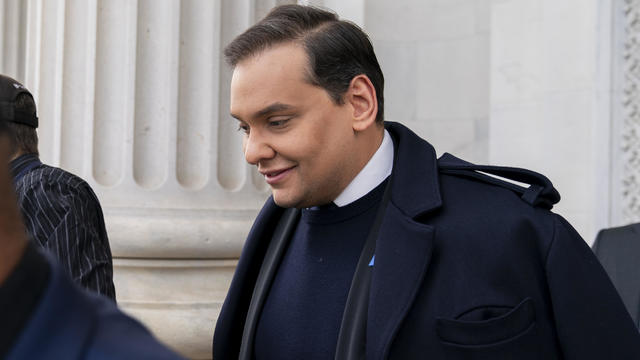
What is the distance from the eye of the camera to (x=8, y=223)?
78 centimetres

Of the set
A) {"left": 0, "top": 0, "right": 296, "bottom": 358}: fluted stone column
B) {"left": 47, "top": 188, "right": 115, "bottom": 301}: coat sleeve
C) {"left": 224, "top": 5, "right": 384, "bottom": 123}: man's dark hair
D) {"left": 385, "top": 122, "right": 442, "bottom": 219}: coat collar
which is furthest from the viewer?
{"left": 0, "top": 0, "right": 296, "bottom": 358}: fluted stone column

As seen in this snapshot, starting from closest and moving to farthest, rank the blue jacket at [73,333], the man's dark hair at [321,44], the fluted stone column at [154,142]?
the blue jacket at [73,333] < the man's dark hair at [321,44] < the fluted stone column at [154,142]

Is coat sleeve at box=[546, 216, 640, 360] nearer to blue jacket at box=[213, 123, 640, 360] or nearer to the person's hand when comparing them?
blue jacket at box=[213, 123, 640, 360]

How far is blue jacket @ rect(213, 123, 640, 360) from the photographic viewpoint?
1.82m

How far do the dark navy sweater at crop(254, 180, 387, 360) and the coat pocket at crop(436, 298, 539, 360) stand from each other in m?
0.35

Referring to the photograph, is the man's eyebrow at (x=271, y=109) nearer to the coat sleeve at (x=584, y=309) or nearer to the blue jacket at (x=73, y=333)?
the coat sleeve at (x=584, y=309)

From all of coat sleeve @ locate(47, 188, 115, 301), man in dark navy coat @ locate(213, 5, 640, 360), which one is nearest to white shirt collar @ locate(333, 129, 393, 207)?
man in dark navy coat @ locate(213, 5, 640, 360)

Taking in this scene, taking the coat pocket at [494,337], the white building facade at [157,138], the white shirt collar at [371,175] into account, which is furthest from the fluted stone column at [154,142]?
the coat pocket at [494,337]

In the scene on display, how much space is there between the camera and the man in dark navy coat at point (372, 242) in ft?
6.05

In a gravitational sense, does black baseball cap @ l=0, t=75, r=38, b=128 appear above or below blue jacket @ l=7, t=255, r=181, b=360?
above

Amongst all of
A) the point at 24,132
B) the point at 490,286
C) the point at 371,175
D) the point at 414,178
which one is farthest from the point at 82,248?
the point at 490,286

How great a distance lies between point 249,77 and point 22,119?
125 centimetres

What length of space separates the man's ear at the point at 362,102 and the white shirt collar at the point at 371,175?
9cm

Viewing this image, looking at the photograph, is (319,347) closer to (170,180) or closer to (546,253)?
(546,253)
